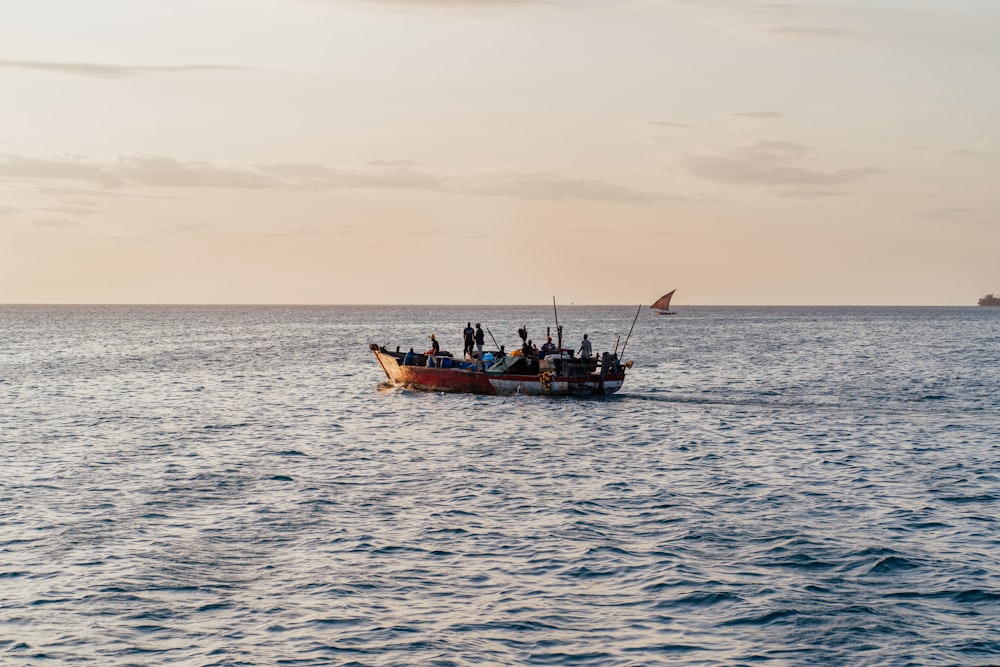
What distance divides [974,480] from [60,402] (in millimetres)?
41067

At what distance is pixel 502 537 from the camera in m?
20.1

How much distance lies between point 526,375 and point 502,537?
2849cm

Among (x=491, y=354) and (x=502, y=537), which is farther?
(x=491, y=354)

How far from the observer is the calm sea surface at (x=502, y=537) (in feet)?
47.4

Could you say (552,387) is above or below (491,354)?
below

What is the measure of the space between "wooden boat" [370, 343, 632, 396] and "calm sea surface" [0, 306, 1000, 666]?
11.5 ft

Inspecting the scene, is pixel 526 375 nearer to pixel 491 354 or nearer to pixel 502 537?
pixel 491 354

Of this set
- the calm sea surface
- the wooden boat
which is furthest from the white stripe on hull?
the calm sea surface

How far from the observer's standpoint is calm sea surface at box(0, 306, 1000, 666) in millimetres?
14461

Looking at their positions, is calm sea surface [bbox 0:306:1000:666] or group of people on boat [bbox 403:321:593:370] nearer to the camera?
calm sea surface [bbox 0:306:1000:666]

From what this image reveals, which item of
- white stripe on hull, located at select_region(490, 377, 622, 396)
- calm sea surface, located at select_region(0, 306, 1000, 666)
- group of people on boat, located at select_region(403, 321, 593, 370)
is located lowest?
calm sea surface, located at select_region(0, 306, 1000, 666)

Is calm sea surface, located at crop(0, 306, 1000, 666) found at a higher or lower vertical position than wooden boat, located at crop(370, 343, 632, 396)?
lower

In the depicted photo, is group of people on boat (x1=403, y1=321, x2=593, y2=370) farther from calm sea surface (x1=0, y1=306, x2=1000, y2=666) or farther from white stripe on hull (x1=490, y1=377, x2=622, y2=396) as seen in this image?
calm sea surface (x1=0, y1=306, x2=1000, y2=666)

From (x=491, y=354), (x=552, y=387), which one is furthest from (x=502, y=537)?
(x=491, y=354)
